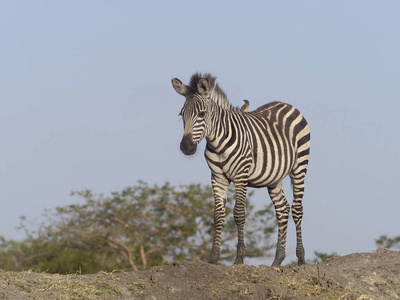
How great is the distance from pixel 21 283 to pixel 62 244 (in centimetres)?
1538

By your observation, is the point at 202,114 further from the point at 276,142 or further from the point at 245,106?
the point at 245,106

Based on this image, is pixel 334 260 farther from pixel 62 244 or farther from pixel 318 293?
pixel 62 244

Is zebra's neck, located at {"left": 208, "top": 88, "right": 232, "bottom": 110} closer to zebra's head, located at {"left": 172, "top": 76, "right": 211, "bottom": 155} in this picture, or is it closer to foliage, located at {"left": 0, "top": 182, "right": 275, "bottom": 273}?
zebra's head, located at {"left": 172, "top": 76, "right": 211, "bottom": 155}

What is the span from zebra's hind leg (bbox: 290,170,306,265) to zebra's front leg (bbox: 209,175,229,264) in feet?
7.23

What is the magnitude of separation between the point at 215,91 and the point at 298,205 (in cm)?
302

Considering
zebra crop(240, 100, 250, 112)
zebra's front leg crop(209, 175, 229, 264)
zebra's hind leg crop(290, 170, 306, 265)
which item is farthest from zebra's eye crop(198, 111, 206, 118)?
zebra's hind leg crop(290, 170, 306, 265)

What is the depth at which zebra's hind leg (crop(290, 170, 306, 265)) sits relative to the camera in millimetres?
11438

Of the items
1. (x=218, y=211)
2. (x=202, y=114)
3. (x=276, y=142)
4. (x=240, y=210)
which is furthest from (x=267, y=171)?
(x=202, y=114)

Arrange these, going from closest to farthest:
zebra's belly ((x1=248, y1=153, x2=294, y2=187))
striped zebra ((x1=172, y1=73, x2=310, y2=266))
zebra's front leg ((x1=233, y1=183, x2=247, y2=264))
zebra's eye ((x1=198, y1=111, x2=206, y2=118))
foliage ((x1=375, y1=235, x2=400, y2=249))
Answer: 1. zebra's eye ((x1=198, y1=111, x2=206, y2=118))
2. striped zebra ((x1=172, y1=73, x2=310, y2=266))
3. zebra's front leg ((x1=233, y1=183, x2=247, y2=264))
4. zebra's belly ((x1=248, y1=153, x2=294, y2=187))
5. foliage ((x1=375, y1=235, x2=400, y2=249))

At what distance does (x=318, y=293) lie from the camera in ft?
27.3

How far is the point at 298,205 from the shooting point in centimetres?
1173

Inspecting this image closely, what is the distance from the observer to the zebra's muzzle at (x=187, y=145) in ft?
30.5

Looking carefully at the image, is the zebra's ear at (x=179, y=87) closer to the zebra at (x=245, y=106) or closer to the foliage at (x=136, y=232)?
the zebra at (x=245, y=106)

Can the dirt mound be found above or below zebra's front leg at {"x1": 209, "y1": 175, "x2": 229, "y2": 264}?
below
